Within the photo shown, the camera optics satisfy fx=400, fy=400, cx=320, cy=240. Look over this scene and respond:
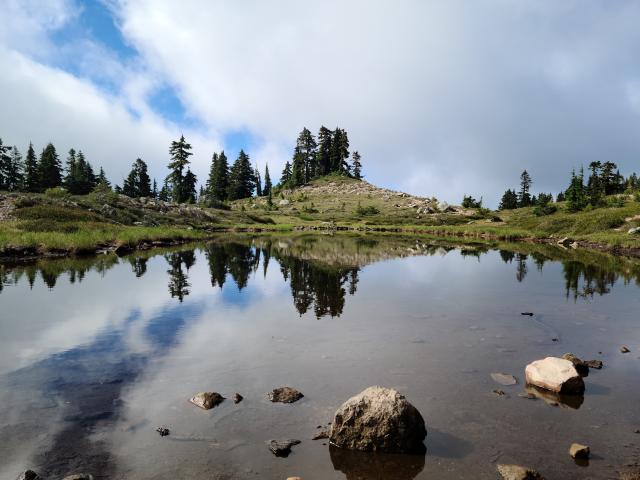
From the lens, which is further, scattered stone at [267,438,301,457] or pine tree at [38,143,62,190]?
pine tree at [38,143,62,190]

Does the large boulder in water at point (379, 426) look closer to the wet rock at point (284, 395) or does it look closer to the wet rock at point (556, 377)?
the wet rock at point (284, 395)

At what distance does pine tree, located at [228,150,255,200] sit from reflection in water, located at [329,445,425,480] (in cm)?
15385

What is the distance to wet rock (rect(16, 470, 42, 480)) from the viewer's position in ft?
22.6

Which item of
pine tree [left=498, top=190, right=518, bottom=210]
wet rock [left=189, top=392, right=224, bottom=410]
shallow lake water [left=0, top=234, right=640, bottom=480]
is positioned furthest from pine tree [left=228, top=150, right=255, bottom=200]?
wet rock [left=189, top=392, right=224, bottom=410]

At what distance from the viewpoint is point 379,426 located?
8.16 m

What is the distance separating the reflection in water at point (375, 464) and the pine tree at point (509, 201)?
175 m

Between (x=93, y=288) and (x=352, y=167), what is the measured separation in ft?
560

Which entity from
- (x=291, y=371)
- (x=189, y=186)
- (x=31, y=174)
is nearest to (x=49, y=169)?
(x=31, y=174)

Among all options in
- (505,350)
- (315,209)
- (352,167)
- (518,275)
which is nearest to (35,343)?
(505,350)

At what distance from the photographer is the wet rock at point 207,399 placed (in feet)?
32.5

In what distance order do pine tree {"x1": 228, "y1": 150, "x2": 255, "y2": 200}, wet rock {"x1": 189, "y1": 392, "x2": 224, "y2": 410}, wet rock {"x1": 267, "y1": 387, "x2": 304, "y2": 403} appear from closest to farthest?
wet rock {"x1": 189, "y1": 392, "x2": 224, "y2": 410} → wet rock {"x1": 267, "y1": 387, "x2": 304, "y2": 403} → pine tree {"x1": 228, "y1": 150, "x2": 255, "y2": 200}

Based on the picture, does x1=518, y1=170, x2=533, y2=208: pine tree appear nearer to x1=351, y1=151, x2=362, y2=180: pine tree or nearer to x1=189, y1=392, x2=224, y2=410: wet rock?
x1=351, y1=151, x2=362, y2=180: pine tree

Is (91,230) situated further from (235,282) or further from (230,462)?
(230,462)

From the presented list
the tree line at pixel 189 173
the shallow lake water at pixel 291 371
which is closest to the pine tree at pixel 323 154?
the tree line at pixel 189 173
